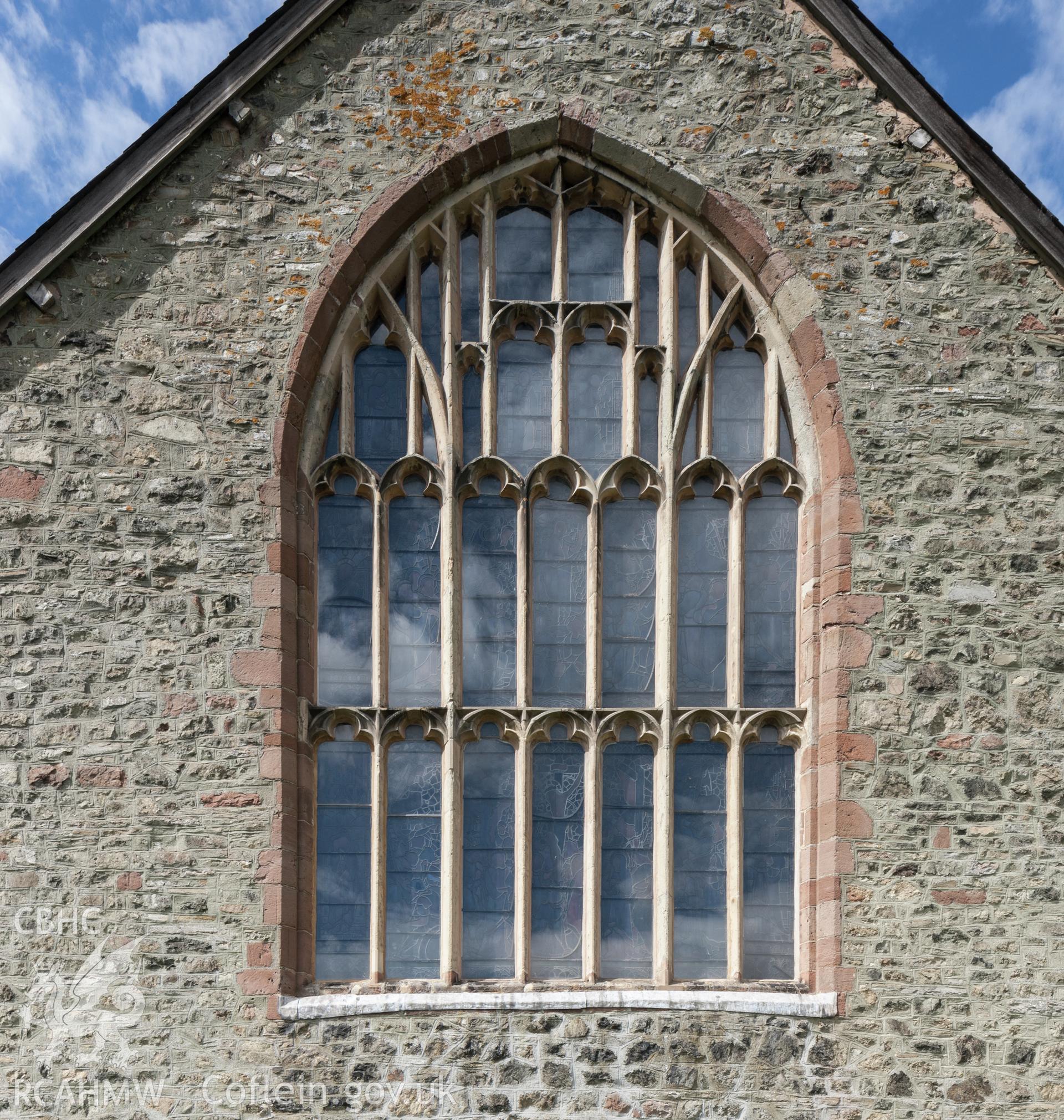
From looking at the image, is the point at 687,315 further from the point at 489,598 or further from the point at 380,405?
the point at 489,598

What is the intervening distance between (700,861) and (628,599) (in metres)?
1.63

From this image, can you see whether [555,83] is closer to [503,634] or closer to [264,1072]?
[503,634]

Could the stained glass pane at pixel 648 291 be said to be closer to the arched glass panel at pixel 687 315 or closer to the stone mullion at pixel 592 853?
the arched glass panel at pixel 687 315

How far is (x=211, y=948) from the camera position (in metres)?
7.86

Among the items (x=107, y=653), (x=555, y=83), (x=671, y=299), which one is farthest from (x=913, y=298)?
(x=107, y=653)

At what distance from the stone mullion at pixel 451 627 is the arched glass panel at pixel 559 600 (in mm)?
479

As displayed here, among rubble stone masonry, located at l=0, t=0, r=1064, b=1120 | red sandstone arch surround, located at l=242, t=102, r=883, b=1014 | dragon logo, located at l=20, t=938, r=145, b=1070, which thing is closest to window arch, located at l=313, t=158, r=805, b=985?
red sandstone arch surround, located at l=242, t=102, r=883, b=1014

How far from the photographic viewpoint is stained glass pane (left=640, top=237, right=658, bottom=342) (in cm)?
Result: 919

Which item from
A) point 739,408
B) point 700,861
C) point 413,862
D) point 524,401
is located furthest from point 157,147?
point 700,861

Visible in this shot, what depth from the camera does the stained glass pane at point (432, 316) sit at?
30.0 ft

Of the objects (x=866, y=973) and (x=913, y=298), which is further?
(x=913, y=298)

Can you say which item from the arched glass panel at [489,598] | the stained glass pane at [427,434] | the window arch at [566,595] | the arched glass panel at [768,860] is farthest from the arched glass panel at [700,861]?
the stained glass pane at [427,434]

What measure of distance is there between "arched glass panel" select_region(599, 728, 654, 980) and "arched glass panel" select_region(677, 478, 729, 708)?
1.56ft

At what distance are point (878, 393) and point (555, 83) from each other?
2875 mm
